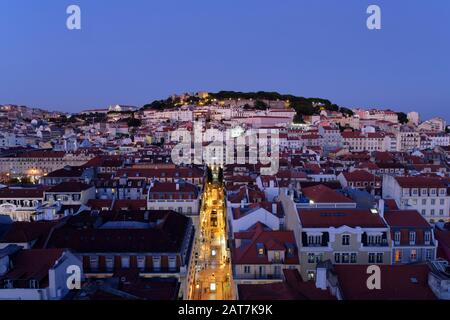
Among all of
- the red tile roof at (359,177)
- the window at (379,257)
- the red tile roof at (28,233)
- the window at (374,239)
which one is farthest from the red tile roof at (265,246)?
the red tile roof at (359,177)

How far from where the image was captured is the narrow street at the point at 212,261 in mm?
21766

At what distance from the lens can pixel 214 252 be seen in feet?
93.9

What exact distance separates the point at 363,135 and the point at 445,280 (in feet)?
228

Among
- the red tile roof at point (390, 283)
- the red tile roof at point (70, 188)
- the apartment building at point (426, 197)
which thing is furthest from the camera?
the red tile roof at point (70, 188)

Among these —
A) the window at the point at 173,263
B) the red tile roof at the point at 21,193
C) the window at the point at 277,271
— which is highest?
the red tile roof at the point at 21,193

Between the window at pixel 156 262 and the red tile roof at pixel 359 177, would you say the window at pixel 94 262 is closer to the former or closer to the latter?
the window at pixel 156 262

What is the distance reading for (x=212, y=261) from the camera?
88.6 ft

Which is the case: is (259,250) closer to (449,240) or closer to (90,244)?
(90,244)

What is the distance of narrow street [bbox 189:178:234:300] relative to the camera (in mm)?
21766

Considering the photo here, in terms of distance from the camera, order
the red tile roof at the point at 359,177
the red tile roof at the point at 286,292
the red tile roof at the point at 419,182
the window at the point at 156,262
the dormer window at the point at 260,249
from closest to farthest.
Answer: the red tile roof at the point at 286,292, the window at the point at 156,262, the dormer window at the point at 260,249, the red tile roof at the point at 419,182, the red tile roof at the point at 359,177

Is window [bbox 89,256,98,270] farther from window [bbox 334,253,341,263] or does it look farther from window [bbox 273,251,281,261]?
window [bbox 334,253,341,263]

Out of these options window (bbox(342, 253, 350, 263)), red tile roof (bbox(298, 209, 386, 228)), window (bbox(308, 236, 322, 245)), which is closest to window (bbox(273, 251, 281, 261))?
window (bbox(308, 236, 322, 245))
